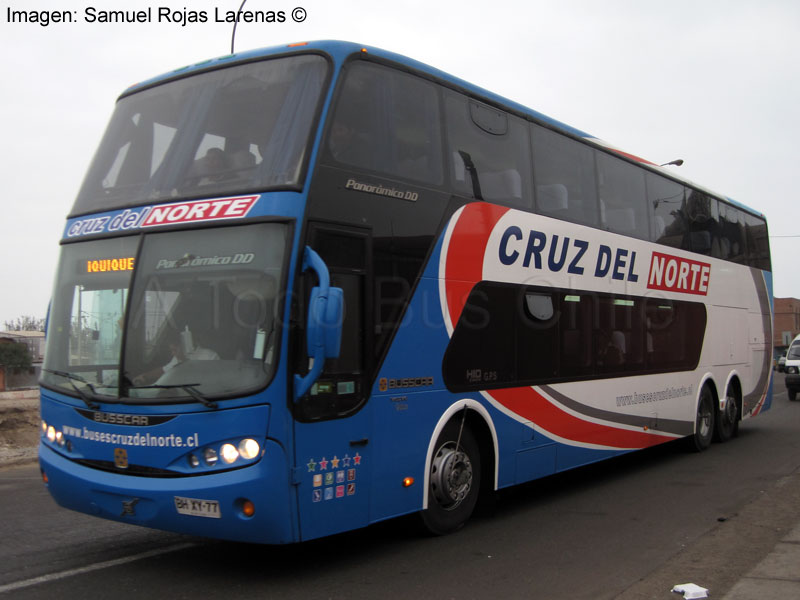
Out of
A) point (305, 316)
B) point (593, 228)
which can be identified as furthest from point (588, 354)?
point (305, 316)

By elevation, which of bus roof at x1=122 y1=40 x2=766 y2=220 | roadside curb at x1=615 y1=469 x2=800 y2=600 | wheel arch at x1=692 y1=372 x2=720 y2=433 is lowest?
roadside curb at x1=615 y1=469 x2=800 y2=600

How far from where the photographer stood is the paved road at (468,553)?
5.94 meters

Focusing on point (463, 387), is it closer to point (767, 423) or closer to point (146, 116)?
point (146, 116)

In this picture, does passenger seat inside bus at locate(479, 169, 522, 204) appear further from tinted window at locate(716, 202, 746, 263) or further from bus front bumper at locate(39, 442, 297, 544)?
tinted window at locate(716, 202, 746, 263)

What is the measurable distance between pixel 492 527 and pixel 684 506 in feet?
8.02

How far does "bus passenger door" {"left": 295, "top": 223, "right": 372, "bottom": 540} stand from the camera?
19.4ft

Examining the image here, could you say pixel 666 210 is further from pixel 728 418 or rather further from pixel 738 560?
pixel 738 560

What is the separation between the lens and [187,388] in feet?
18.9

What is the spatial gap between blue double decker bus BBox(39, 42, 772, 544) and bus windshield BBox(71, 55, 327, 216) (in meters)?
Answer: 0.02

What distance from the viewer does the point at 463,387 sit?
7.73m

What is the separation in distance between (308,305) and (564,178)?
482 centimetres

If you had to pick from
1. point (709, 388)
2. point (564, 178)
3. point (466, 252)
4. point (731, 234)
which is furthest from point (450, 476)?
point (731, 234)

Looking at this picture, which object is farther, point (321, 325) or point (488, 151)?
point (488, 151)

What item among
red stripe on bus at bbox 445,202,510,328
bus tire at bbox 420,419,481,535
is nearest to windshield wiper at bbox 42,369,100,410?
bus tire at bbox 420,419,481,535
